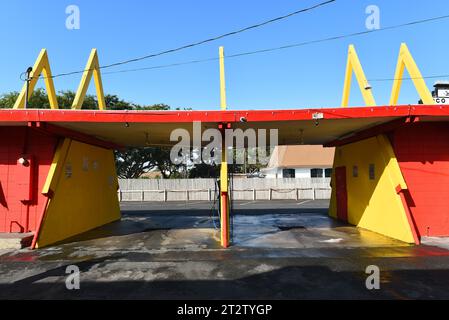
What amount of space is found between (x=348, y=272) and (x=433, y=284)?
140cm

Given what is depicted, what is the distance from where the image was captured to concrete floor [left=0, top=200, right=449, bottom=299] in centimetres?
561

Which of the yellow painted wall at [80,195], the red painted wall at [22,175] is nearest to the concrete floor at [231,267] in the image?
the yellow painted wall at [80,195]

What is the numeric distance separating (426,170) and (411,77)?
12.6 feet

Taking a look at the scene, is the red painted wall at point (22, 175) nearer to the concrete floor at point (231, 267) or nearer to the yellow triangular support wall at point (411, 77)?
the concrete floor at point (231, 267)

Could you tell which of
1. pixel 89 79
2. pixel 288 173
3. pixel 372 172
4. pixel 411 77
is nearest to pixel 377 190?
pixel 372 172

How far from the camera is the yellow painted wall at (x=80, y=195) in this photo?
9.80m

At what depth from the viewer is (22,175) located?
396 inches

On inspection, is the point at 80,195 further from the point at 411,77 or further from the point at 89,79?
the point at 411,77

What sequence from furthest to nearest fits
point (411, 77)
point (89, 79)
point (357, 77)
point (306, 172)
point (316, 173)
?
1. point (306, 172)
2. point (316, 173)
3. point (89, 79)
4. point (357, 77)
5. point (411, 77)

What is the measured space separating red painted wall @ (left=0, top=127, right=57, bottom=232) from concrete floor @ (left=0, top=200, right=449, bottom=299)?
156 cm

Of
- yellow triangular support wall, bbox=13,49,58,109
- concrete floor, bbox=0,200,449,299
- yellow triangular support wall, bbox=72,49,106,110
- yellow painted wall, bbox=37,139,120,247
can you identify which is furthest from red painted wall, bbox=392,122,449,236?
yellow triangular support wall, bbox=13,49,58,109

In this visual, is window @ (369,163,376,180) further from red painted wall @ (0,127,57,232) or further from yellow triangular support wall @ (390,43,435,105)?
red painted wall @ (0,127,57,232)
